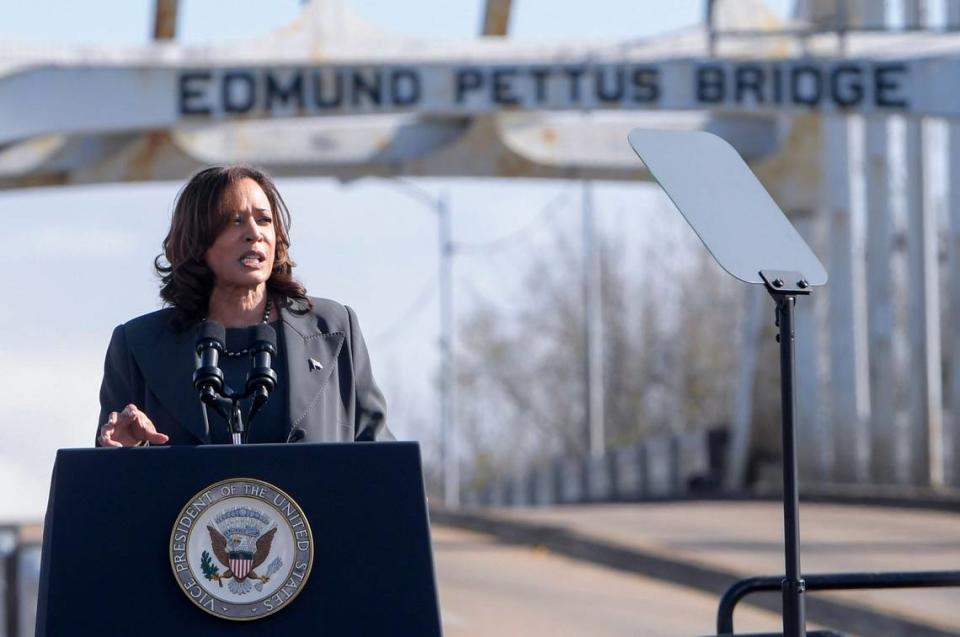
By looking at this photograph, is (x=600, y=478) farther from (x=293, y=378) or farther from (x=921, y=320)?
(x=293, y=378)

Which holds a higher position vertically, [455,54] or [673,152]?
[455,54]

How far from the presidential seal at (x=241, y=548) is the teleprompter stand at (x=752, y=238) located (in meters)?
1.12

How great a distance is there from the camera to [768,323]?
84.9ft

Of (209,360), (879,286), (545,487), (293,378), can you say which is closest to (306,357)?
(293,378)

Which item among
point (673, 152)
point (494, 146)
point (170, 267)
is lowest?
point (170, 267)

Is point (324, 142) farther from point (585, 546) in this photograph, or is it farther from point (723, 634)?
point (723, 634)

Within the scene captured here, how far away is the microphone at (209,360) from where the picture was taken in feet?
12.6

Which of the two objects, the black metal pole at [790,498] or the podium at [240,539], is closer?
the podium at [240,539]

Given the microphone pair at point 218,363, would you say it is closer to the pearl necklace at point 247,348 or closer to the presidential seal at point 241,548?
the pearl necklace at point 247,348

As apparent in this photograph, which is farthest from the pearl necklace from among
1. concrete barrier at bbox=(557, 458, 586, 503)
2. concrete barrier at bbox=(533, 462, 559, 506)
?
concrete barrier at bbox=(533, 462, 559, 506)

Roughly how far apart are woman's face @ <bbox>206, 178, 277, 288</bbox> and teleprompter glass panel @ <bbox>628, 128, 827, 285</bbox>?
0.95 m

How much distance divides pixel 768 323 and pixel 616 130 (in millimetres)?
5146

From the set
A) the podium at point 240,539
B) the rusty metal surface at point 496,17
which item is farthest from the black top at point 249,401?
the rusty metal surface at point 496,17

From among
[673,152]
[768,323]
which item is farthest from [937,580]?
[768,323]
